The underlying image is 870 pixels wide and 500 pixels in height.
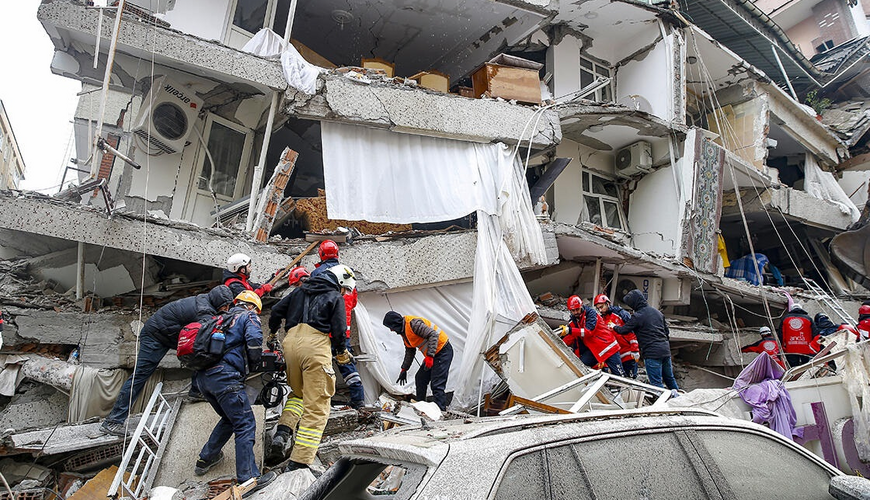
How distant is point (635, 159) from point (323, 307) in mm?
9742

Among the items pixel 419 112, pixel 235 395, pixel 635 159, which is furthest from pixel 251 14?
pixel 635 159

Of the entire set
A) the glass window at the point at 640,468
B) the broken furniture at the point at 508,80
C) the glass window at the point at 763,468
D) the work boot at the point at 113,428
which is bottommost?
the work boot at the point at 113,428

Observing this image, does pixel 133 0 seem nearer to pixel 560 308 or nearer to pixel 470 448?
pixel 560 308

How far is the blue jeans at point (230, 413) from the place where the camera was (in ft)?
13.3

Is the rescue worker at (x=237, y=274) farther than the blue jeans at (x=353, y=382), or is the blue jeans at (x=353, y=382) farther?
the blue jeans at (x=353, y=382)

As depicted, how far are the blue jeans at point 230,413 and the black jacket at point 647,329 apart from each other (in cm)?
539

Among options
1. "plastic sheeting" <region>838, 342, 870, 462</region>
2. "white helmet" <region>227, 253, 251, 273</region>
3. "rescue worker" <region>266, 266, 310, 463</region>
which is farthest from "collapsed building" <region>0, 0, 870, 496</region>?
"plastic sheeting" <region>838, 342, 870, 462</region>

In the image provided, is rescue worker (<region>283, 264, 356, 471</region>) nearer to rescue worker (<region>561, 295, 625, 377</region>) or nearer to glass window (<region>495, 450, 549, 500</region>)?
glass window (<region>495, 450, 549, 500</region>)

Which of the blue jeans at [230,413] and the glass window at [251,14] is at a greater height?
the glass window at [251,14]

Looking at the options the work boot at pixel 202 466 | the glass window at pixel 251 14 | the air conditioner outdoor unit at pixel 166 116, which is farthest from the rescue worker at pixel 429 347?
the glass window at pixel 251 14

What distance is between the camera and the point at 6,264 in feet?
24.8

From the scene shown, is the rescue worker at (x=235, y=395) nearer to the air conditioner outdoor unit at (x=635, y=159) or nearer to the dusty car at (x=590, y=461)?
the dusty car at (x=590, y=461)

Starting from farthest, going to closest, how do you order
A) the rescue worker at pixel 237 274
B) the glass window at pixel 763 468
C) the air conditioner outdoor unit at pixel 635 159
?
the air conditioner outdoor unit at pixel 635 159
the rescue worker at pixel 237 274
the glass window at pixel 763 468

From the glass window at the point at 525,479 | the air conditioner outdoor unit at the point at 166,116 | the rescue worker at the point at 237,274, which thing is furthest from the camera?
the air conditioner outdoor unit at the point at 166,116
